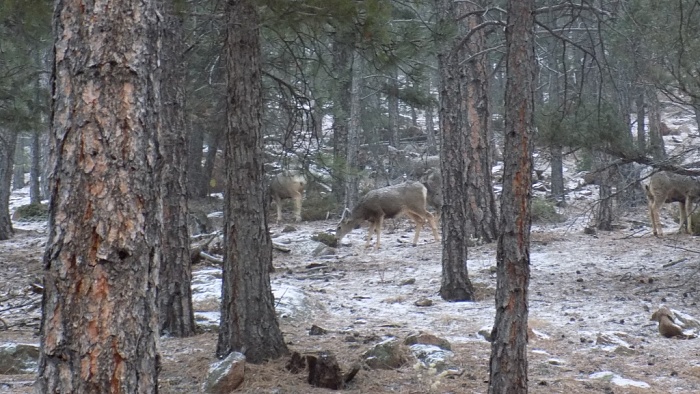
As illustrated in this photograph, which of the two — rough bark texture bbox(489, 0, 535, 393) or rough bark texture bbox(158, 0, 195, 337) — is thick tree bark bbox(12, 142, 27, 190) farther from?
rough bark texture bbox(489, 0, 535, 393)

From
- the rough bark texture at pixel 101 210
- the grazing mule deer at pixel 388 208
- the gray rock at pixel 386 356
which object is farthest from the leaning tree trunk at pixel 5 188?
the rough bark texture at pixel 101 210

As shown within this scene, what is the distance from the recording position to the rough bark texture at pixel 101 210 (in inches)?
141

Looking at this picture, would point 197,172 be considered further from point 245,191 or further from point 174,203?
point 245,191

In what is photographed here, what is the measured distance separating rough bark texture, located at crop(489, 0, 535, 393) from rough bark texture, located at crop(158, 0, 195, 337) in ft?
11.8

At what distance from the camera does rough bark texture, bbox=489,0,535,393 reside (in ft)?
18.2

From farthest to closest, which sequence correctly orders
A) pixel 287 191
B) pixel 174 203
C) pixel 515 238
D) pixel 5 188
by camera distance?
1. pixel 287 191
2. pixel 5 188
3. pixel 174 203
4. pixel 515 238

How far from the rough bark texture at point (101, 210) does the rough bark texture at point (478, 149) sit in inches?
516

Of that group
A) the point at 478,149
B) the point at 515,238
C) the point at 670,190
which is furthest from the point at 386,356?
the point at 670,190

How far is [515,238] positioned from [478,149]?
11730 millimetres

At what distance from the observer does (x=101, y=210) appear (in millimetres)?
3656

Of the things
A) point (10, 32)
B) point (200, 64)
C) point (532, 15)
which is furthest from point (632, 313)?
point (10, 32)

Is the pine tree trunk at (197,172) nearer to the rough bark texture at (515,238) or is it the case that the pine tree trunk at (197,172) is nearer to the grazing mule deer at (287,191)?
the grazing mule deer at (287,191)

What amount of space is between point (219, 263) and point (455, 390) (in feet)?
27.3

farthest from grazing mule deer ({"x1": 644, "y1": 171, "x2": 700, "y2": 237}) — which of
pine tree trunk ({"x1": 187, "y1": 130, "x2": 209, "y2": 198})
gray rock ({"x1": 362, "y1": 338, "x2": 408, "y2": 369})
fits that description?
pine tree trunk ({"x1": 187, "y1": 130, "x2": 209, "y2": 198})
